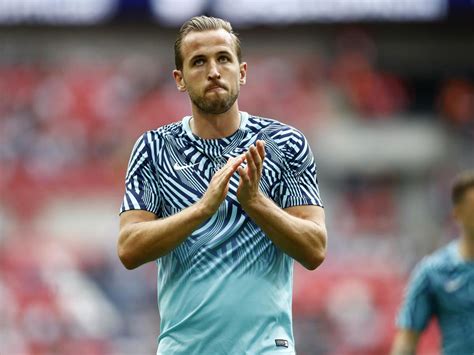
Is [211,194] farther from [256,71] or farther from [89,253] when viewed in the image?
[256,71]

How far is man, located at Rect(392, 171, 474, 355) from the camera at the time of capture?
20.8ft

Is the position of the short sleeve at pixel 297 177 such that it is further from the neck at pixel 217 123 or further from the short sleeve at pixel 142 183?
the short sleeve at pixel 142 183

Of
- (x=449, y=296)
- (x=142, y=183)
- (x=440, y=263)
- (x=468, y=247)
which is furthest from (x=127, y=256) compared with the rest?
(x=468, y=247)

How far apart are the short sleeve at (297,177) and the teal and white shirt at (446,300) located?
2306mm

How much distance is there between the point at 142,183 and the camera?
434 cm

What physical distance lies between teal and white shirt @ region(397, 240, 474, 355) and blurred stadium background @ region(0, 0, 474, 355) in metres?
9.65

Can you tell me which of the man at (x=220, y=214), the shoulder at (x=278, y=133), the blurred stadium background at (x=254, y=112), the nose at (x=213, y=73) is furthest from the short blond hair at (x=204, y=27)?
the blurred stadium background at (x=254, y=112)

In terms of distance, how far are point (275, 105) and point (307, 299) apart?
484cm

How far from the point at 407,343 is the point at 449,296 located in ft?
1.29

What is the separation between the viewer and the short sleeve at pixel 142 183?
4.30 metres

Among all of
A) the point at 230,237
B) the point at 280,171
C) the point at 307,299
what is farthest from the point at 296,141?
the point at 307,299

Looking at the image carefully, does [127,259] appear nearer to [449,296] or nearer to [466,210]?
[449,296]

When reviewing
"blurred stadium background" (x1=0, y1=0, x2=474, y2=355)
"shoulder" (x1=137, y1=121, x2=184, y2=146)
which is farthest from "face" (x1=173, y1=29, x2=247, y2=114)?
"blurred stadium background" (x1=0, y1=0, x2=474, y2=355)

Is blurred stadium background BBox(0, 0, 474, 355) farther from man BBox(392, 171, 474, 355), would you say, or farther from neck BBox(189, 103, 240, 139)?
neck BBox(189, 103, 240, 139)
